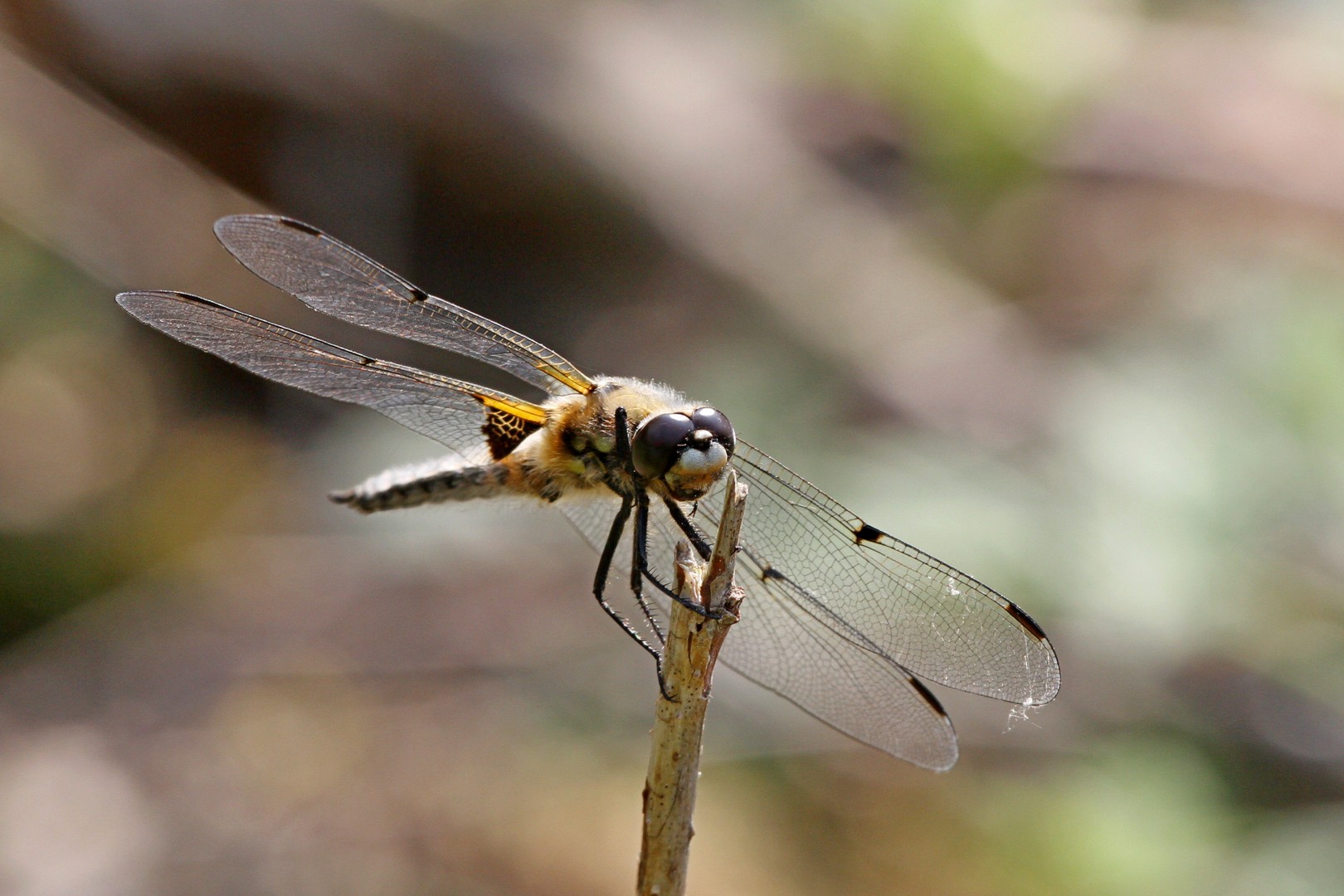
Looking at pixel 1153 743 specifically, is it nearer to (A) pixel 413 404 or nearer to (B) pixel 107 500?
(A) pixel 413 404

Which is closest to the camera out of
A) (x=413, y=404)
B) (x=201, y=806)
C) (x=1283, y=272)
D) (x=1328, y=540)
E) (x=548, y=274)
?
(x=413, y=404)

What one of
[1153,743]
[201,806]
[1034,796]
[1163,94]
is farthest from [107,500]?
[1163,94]

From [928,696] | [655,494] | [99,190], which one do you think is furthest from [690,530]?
[99,190]

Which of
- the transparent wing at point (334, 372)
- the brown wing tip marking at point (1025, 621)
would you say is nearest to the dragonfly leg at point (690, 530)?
the transparent wing at point (334, 372)

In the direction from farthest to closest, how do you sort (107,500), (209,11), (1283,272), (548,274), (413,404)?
1. (548,274)
2. (209,11)
3. (107,500)
4. (1283,272)
5. (413,404)

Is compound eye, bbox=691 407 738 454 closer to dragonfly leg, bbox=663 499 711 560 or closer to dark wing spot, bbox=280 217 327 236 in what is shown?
dragonfly leg, bbox=663 499 711 560

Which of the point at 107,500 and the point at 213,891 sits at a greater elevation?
the point at 107,500

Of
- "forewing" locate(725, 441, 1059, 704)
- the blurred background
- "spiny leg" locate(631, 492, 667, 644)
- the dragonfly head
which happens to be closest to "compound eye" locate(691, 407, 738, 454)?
the dragonfly head

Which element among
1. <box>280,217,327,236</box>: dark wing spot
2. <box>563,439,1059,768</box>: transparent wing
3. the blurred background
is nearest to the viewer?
<box>563,439,1059,768</box>: transparent wing
